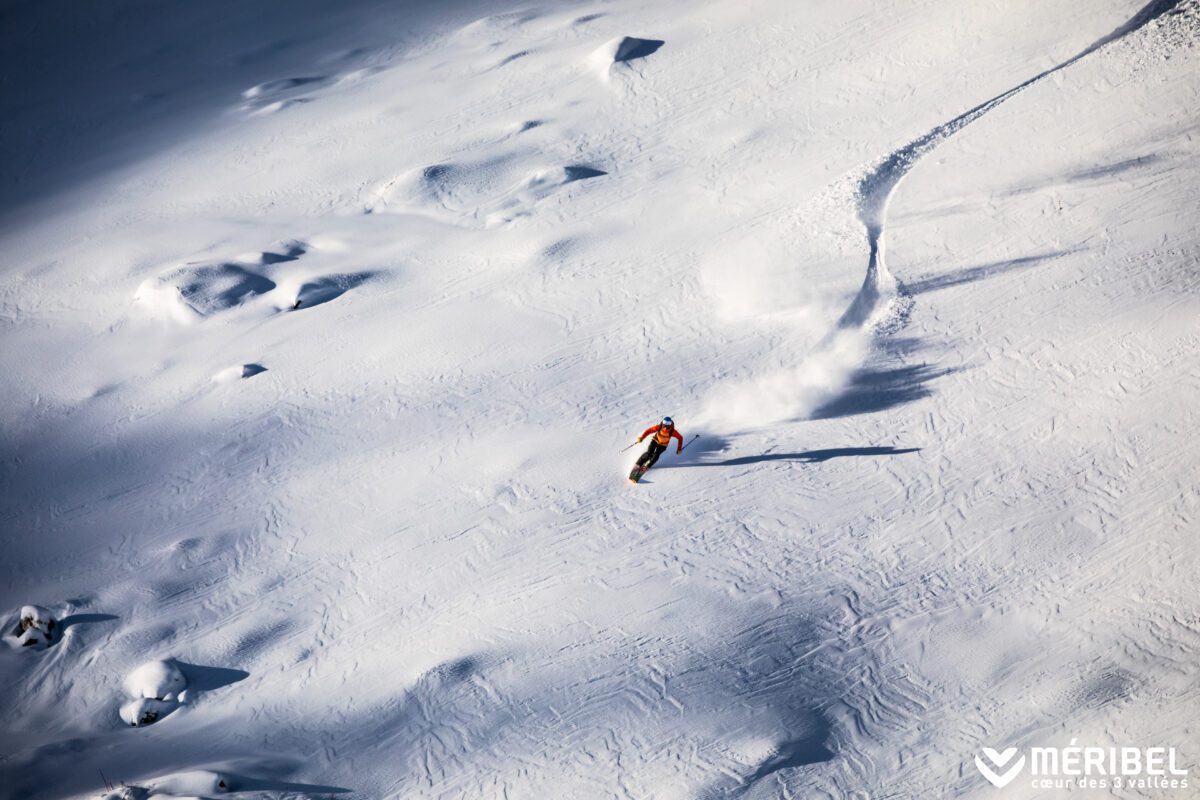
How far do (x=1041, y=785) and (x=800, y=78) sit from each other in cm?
1917

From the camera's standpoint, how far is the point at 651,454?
606 inches

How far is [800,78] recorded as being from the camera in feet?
77.1

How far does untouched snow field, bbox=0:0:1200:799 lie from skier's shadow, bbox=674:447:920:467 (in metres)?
0.08

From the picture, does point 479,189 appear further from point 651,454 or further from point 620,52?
point 651,454

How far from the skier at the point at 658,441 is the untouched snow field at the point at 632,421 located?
0.77m

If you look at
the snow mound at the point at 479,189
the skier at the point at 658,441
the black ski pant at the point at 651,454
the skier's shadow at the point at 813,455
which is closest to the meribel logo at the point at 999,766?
the skier's shadow at the point at 813,455

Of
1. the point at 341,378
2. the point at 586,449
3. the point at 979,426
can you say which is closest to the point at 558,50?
the point at 341,378

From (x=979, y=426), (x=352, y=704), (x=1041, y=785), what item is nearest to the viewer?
(x=1041, y=785)

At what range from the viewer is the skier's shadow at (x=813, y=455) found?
15.7 m

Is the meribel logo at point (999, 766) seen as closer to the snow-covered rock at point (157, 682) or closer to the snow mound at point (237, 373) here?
the snow-covered rock at point (157, 682)

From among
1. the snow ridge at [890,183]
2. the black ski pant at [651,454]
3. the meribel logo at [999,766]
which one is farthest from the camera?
the snow ridge at [890,183]

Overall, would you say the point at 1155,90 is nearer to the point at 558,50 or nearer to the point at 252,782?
the point at 558,50

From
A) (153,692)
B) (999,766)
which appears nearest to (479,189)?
(153,692)

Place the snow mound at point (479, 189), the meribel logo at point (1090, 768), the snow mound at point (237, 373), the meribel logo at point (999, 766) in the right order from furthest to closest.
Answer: the snow mound at point (479, 189) → the snow mound at point (237, 373) → the meribel logo at point (999, 766) → the meribel logo at point (1090, 768)
